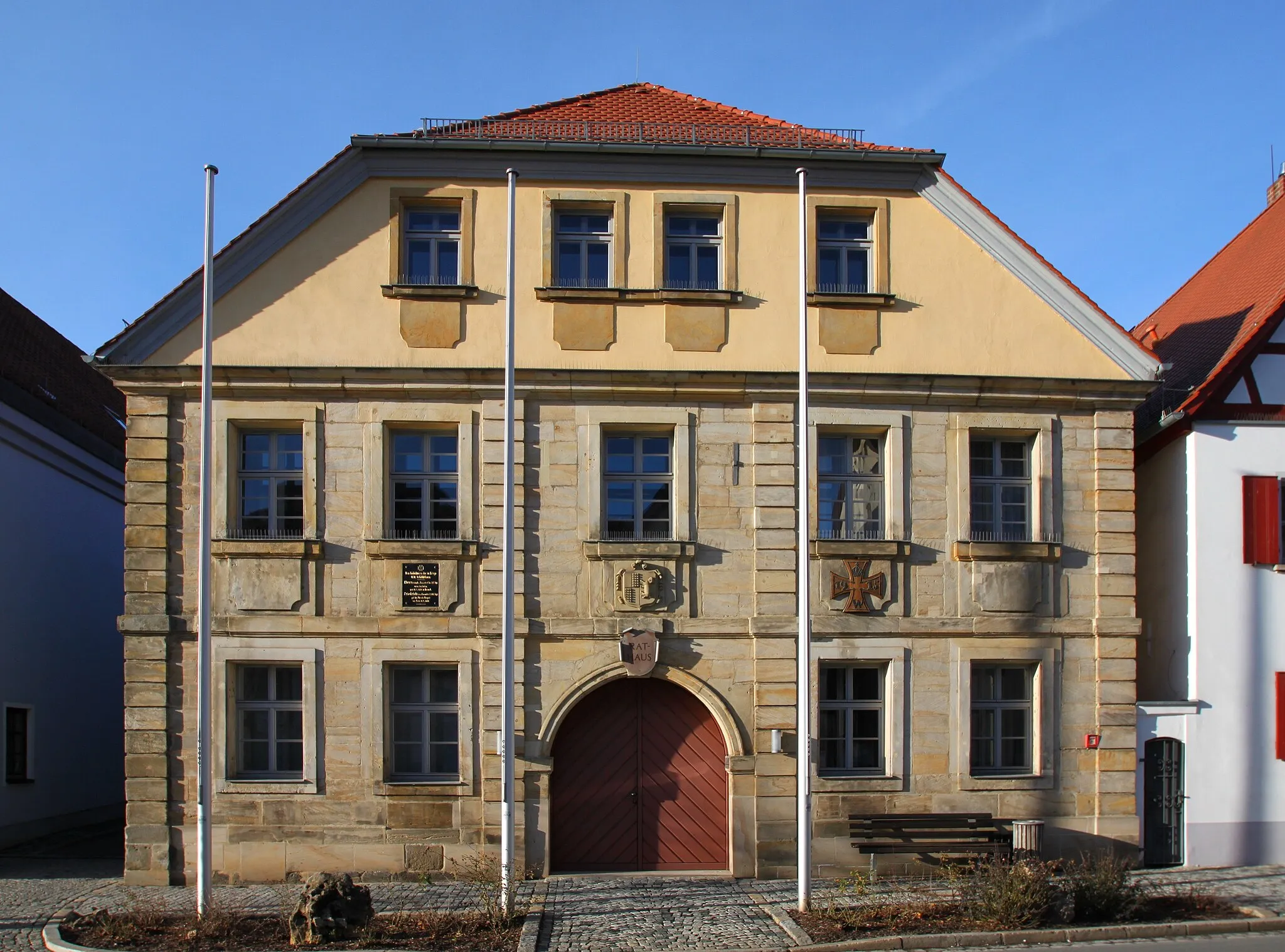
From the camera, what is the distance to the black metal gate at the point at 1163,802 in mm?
14156

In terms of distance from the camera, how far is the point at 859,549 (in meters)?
13.9

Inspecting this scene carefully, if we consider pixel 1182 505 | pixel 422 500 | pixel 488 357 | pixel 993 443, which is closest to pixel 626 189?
pixel 488 357

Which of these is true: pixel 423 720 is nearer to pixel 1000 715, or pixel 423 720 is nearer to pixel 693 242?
pixel 693 242

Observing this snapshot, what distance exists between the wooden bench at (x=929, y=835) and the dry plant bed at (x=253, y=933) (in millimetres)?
4459

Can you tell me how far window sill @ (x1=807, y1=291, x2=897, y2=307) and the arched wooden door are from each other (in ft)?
16.9

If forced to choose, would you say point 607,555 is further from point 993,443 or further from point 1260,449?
point 1260,449

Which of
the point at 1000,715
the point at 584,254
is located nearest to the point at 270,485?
the point at 584,254

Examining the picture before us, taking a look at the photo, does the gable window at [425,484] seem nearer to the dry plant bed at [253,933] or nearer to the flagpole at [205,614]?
the flagpole at [205,614]

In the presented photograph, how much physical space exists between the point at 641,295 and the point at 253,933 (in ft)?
27.1

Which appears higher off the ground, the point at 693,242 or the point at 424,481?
the point at 693,242

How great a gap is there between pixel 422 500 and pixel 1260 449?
35.4 ft

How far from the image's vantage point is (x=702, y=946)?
1077cm

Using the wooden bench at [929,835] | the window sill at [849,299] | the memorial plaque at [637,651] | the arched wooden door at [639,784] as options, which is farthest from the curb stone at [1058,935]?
the window sill at [849,299]

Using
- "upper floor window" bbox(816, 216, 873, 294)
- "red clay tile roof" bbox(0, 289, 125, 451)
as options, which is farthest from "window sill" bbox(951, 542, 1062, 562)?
"red clay tile roof" bbox(0, 289, 125, 451)
